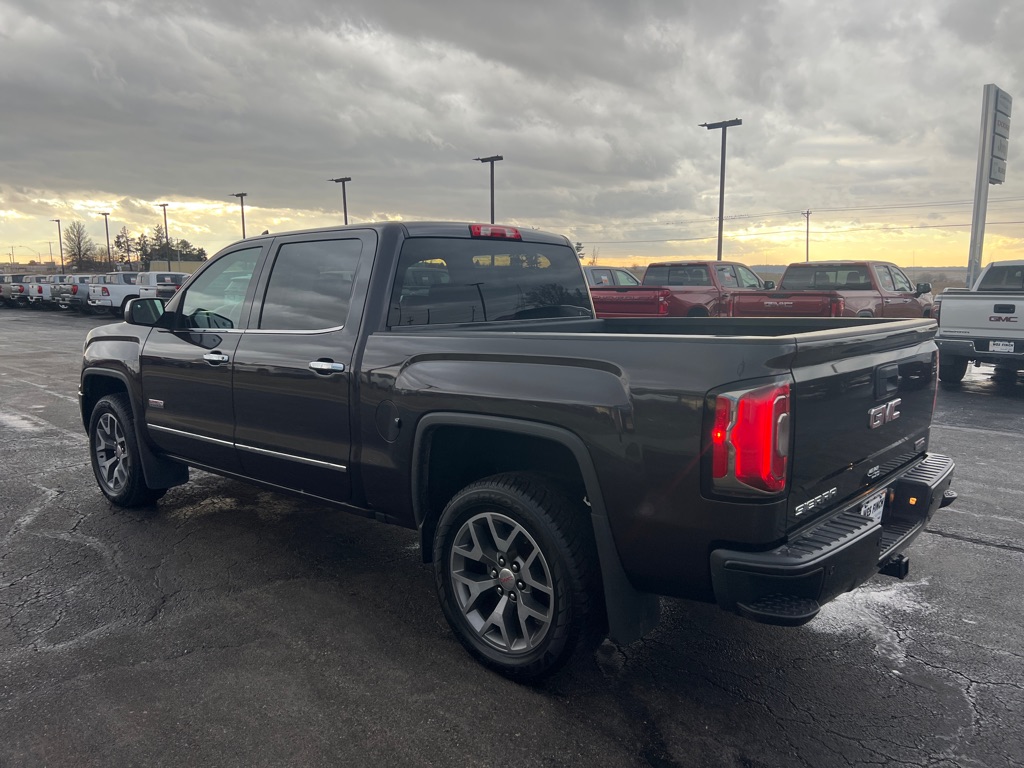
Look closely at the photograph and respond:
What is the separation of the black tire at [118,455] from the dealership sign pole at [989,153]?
1873cm

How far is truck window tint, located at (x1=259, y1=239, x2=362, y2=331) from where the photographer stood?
12.4 feet

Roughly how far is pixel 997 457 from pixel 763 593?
5.63 meters

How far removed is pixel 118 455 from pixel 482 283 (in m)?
3.11

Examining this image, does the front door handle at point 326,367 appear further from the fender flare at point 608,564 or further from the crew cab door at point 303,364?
the fender flare at point 608,564

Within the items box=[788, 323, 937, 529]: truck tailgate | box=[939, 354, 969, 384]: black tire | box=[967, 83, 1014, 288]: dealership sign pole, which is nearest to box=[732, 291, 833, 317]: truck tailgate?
box=[939, 354, 969, 384]: black tire

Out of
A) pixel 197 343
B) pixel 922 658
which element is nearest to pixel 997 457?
pixel 922 658

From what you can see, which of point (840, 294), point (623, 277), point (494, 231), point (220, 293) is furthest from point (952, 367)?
point (220, 293)

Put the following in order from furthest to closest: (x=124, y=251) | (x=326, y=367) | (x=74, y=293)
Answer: (x=124, y=251)
(x=74, y=293)
(x=326, y=367)

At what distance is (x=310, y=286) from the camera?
3.95 metres

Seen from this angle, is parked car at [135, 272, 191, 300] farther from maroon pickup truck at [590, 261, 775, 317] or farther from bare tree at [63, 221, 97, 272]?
bare tree at [63, 221, 97, 272]

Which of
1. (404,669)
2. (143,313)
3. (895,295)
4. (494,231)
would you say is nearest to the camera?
(404,669)

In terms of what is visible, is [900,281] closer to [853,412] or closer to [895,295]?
[895,295]

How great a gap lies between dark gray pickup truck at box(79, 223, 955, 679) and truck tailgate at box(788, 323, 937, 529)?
0.01 meters

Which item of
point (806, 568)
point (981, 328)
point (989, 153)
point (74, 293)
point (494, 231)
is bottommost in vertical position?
point (806, 568)
